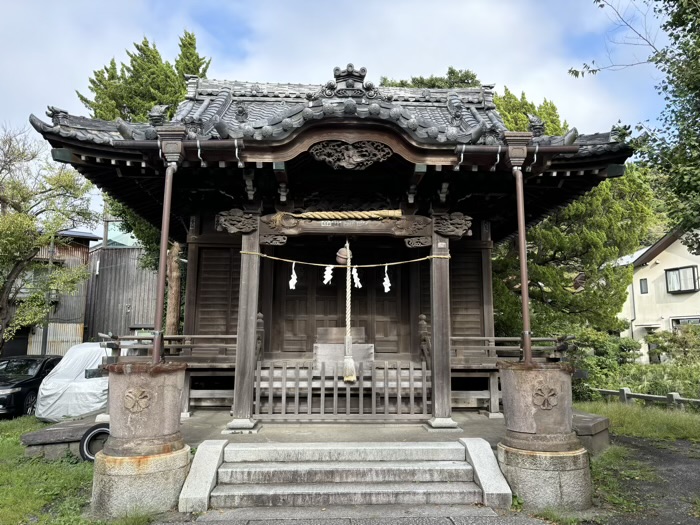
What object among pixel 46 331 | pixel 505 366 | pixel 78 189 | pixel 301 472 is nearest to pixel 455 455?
pixel 505 366

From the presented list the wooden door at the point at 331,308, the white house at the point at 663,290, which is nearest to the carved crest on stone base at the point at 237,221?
the wooden door at the point at 331,308

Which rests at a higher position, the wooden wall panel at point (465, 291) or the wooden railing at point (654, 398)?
the wooden wall panel at point (465, 291)

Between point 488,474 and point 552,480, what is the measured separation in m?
0.67

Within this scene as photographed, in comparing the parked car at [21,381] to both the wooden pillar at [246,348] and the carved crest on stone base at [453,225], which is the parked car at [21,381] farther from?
the carved crest on stone base at [453,225]

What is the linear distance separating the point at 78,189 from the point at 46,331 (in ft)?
30.4

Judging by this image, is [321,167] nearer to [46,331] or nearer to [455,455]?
[455,455]

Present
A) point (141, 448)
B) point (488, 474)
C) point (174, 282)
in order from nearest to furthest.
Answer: point (141, 448)
point (488, 474)
point (174, 282)

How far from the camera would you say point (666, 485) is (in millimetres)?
5574

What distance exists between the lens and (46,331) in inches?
846

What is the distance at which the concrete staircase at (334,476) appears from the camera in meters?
4.93

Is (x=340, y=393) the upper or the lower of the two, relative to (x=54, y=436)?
upper

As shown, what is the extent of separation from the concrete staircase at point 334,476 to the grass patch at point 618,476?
124 cm

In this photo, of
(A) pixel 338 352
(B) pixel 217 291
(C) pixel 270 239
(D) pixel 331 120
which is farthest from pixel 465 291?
(B) pixel 217 291

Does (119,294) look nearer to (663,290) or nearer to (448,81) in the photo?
(448,81)
